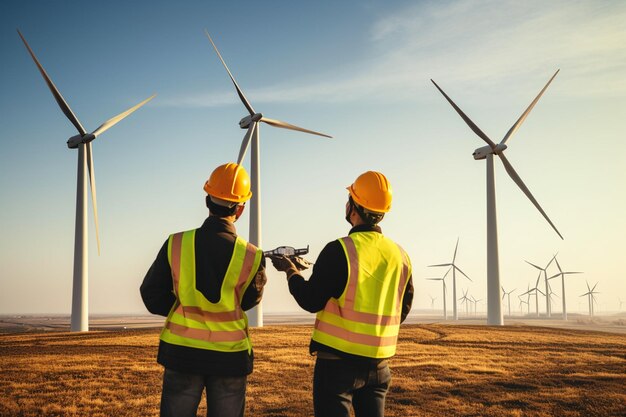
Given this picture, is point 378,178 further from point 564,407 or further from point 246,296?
point 564,407

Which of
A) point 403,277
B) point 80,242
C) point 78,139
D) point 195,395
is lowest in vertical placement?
point 195,395

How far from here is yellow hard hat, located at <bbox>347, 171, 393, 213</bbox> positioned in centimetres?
503

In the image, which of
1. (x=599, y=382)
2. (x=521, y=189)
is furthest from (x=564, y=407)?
(x=521, y=189)

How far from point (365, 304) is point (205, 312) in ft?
4.60

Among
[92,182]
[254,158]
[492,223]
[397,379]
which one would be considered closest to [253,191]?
[254,158]

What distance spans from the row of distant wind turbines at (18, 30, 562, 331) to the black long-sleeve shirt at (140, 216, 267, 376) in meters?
29.6

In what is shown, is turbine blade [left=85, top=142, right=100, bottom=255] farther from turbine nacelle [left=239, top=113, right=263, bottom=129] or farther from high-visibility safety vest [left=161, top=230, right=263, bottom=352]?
high-visibility safety vest [left=161, top=230, right=263, bottom=352]

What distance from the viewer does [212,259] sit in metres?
4.64

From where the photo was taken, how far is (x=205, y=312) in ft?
15.1

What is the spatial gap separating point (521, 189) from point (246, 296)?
40684 mm

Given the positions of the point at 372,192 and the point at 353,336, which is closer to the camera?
the point at 353,336

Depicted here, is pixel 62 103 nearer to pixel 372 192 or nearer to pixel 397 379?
pixel 397 379

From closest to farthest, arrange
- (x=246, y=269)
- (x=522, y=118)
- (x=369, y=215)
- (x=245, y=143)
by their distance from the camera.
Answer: (x=246, y=269)
(x=369, y=215)
(x=245, y=143)
(x=522, y=118)

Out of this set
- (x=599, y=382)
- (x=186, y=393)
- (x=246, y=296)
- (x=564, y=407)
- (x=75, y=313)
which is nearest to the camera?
(x=186, y=393)
